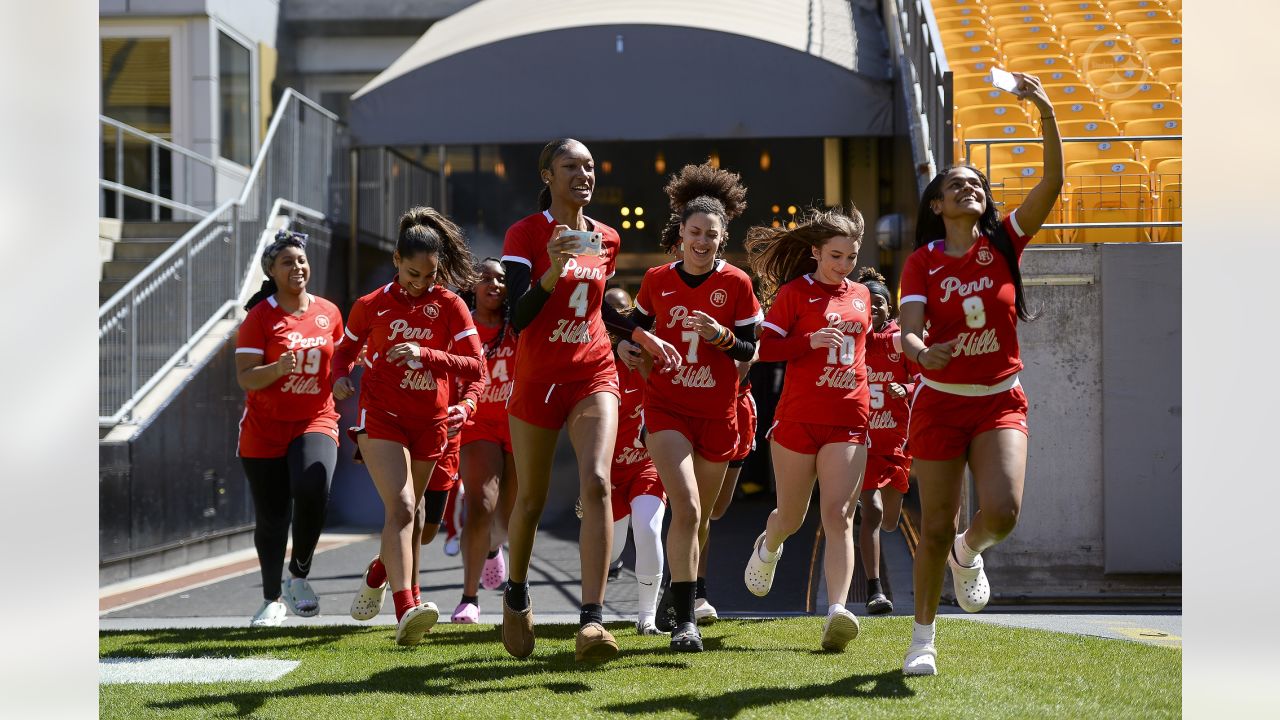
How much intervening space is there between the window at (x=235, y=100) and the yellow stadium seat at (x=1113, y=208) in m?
12.8

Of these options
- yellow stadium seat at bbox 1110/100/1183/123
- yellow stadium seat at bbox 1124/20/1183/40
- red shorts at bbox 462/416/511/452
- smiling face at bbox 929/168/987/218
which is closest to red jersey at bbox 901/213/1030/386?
smiling face at bbox 929/168/987/218

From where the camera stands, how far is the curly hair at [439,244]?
23.6 feet

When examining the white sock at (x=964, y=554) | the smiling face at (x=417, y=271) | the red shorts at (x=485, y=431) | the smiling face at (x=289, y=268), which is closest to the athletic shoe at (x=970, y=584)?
the white sock at (x=964, y=554)

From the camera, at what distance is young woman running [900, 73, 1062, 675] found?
5.59 meters

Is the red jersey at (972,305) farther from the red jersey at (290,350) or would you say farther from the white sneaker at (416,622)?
the red jersey at (290,350)

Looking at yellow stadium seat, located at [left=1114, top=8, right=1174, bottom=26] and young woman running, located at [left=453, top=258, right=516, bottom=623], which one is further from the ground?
yellow stadium seat, located at [left=1114, top=8, right=1174, bottom=26]

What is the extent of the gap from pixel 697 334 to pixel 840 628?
1576 mm

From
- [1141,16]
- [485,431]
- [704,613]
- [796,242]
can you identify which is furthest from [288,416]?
[1141,16]

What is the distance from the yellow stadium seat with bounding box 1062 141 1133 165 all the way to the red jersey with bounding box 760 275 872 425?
23.3 ft

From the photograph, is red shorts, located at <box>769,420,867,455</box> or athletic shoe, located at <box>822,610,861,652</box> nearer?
athletic shoe, located at <box>822,610,861,652</box>

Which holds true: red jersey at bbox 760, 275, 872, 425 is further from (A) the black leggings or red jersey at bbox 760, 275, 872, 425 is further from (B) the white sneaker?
(A) the black leggings

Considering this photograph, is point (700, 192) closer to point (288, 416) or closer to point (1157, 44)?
point (288, 416)

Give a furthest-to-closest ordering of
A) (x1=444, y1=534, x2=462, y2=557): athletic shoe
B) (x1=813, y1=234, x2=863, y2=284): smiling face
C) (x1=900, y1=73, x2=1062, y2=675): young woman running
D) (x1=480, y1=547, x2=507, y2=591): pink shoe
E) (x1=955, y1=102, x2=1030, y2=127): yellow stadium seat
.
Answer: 1. (x1=955, y1=102, x2=1030, y2=127): yellow stadium seat
2. (x1=444, y1=534, x2=462, y2=557): athletic shoe
3. (x1=480, y1=547, x2=507, y2=591): pink shoe
4. (x1=813, y1=234, x2=863, y2=284): smiling face
5. (x1=900, y1=73, x2=1062, y2=675): young woman running
